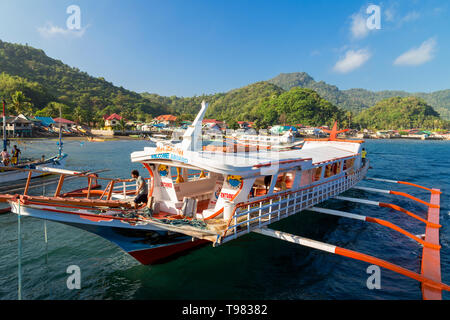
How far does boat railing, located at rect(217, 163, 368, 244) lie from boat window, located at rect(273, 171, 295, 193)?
406 mm

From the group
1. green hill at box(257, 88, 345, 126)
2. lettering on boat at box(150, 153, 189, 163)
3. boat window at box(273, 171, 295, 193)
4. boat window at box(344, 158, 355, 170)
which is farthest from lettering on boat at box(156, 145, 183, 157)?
green hill at box(257, 88, 345, 126)

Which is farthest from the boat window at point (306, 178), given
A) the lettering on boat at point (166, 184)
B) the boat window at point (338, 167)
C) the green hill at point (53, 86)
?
the green hill at point (53, 86)

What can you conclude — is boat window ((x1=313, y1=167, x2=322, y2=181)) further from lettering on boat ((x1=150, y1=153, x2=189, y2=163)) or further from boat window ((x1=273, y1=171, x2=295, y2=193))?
lettering on boat ((x1=150, y1=153, x2=189, y2=163))

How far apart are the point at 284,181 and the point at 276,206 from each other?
1.43 metres

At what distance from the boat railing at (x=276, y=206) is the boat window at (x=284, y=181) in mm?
406

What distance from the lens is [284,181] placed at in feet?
39.2

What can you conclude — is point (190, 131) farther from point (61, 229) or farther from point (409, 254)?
point (409, 254)

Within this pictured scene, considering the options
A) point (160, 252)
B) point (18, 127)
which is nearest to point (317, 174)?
point (160, 252)

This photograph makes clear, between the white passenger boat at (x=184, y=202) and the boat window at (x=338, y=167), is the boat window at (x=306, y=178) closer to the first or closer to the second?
the white passenger boat at (x=184, y=202)

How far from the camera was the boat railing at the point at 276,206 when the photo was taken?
8.36m

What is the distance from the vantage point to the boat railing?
27.4 ft

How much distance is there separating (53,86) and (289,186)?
178 metres

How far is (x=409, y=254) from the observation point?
39.4ft

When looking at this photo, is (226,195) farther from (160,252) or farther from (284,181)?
(284,181)
